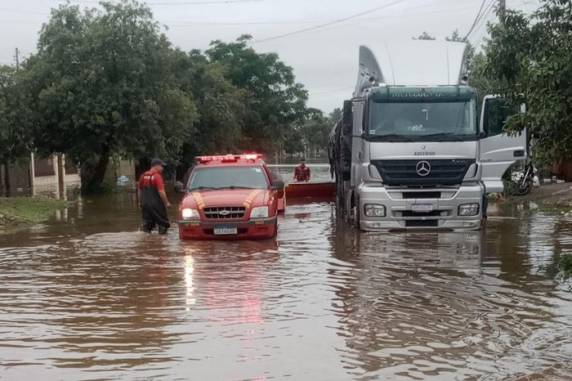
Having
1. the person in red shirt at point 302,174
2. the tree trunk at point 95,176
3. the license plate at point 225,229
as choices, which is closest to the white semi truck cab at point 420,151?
the license plate at point 225,229

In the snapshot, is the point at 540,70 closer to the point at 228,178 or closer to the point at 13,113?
the point at 228,178

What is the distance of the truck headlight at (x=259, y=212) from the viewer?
1370 cm

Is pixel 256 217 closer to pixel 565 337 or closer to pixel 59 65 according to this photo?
pixel 565 337

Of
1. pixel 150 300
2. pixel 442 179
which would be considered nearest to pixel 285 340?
pixel 150 300

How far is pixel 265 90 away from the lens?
2031 inches

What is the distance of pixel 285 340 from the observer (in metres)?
6.90

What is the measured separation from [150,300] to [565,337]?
4834mm

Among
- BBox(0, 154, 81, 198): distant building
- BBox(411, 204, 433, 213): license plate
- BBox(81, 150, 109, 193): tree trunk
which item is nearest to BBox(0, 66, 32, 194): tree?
→ BBox(81, 150, 109, 193): tree trunk

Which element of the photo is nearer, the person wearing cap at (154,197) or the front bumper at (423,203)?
the front bumper at (423,203)

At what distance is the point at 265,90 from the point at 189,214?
127ft

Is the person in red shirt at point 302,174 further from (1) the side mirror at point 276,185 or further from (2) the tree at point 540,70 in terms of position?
(2) the tree at point 540,70

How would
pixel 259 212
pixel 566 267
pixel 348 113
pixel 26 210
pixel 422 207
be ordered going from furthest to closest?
pixel 26 210
pixel 348 113
pixel 422 207
pixel 259 212
pixel 566 267

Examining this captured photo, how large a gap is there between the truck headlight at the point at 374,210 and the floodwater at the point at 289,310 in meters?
0.58

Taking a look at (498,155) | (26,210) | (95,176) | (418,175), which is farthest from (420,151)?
(95,176)
